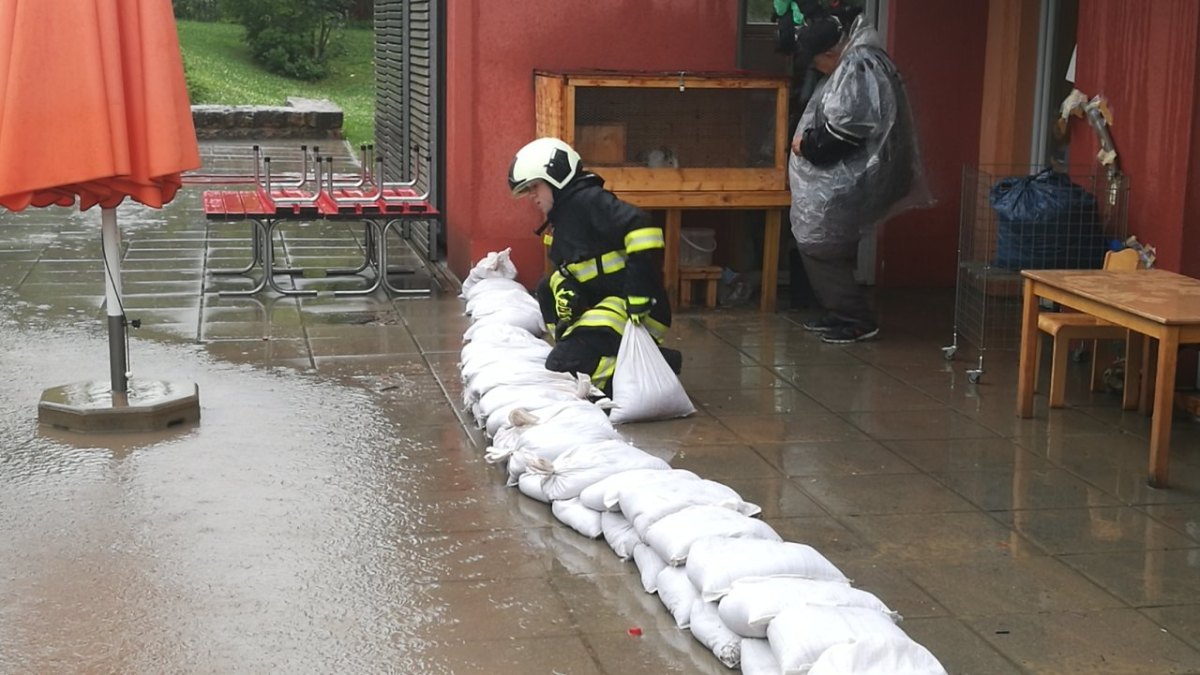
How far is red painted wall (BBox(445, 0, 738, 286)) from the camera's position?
1057 centimetres

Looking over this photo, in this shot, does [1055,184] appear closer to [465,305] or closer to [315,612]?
[465,305]

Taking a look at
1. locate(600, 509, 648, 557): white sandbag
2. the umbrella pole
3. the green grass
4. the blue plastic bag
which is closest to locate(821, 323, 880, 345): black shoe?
the blue plastic bag

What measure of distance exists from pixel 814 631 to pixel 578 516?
1.70 metres

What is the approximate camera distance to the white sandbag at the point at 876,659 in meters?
4.14

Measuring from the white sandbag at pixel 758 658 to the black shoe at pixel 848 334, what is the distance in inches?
202

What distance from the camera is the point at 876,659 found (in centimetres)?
418

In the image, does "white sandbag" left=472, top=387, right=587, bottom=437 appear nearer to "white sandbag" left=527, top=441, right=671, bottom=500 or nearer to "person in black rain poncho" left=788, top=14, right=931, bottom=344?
"white sandbag" left=527, top=441, right=671, bottom=500

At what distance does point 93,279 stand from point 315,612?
7.08 m

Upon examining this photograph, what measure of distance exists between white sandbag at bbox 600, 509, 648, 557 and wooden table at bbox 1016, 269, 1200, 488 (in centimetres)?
237

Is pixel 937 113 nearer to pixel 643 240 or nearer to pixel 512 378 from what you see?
pixel 643 240

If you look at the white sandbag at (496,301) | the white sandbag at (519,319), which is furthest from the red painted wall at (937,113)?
the white sandbag at (519,319)

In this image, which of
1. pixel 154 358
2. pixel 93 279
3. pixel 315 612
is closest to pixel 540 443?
pixel 315 612

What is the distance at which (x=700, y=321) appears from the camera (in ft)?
33.3

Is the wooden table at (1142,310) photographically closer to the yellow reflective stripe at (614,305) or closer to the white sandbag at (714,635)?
the yellow reflective stripe at (614,305)
